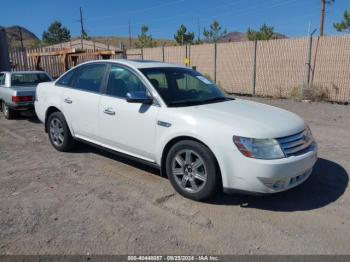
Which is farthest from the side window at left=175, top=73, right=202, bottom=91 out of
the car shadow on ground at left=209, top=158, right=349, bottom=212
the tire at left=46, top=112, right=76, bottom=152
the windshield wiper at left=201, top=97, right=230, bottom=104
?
the tire at left=46, top=112, right=76, bottom=152

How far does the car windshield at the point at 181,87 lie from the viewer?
4391 mm

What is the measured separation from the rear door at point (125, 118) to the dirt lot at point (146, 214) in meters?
0.49

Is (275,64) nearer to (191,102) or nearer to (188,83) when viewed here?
(188,83)

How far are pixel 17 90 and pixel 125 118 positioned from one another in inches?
214

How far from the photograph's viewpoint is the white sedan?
11.6 feet

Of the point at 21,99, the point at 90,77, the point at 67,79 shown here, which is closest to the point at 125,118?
the point at 90,77

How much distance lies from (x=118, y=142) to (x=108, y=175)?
1.73ft

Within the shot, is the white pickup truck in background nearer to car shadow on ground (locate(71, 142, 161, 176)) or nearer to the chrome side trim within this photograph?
car shadow on ground (locate(71, 142, 161, 176))

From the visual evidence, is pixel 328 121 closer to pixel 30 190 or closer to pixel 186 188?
pixel 186 188

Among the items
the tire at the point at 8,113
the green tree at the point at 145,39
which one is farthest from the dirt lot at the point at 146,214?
the green tree at the point at 145,39

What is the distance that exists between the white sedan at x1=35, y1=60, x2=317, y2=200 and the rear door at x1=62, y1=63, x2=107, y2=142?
0.05 ft

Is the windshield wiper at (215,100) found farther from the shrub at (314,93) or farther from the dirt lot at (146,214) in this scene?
the shrub at (314,93)

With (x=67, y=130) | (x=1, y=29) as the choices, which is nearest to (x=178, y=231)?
(x=67, y=130)

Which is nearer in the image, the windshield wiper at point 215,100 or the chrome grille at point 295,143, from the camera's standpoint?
the chrome grille at point 295,143
